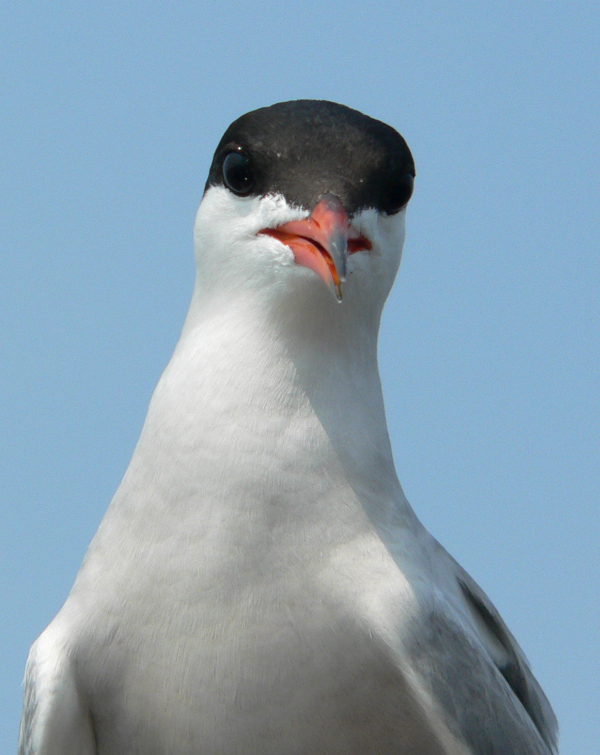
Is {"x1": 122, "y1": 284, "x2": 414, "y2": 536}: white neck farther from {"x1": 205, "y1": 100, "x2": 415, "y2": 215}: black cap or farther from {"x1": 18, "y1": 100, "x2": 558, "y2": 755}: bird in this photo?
{"x1": 205, "y1": 100, "x2": 415, "y2": 215}: black cap

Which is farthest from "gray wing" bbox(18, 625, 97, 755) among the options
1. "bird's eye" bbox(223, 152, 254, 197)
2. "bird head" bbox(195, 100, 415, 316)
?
"bird's eye" bbox(223, 152, 254, 197)

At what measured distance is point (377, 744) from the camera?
3252 millimetres

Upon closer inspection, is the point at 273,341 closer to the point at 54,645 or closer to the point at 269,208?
the point at 269,208

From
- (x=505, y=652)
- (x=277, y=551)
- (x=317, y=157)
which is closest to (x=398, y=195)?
(x=317, y=157)

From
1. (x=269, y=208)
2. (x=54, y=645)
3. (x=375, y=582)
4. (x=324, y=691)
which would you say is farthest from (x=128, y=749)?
(x=269, y=208)

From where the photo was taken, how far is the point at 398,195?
11.8 feet

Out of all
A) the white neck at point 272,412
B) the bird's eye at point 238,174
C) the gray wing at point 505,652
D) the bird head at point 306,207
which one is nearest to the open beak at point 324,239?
the bird head at point 306,207

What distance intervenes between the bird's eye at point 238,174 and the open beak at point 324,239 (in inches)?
10.7

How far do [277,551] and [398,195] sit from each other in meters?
1.40

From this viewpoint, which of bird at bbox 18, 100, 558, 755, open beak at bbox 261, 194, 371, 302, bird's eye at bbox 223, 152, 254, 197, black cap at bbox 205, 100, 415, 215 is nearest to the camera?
open beak at bbox 261, 194, 371, 302

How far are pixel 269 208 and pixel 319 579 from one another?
1276 mm

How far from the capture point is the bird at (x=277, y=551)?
3174mm

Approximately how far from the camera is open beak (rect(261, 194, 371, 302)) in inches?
120

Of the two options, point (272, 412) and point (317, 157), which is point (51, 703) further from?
point (317, 157)
